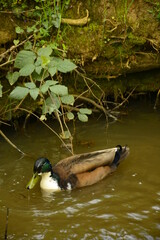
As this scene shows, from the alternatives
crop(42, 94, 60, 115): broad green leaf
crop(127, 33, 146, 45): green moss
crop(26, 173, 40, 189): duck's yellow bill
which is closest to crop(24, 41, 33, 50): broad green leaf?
crop(42, 94, 60, 115): broad green leaf

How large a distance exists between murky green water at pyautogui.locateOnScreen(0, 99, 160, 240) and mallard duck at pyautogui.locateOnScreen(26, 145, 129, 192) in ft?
0.33

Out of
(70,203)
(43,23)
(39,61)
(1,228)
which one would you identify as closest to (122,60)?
(43,23)

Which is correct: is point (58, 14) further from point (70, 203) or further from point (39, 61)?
point (70, 203)

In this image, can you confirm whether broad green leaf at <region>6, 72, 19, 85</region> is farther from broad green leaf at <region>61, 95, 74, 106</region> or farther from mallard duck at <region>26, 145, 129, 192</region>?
mallard duck at <region>26, 145, 129, 192</region>

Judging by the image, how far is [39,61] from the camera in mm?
5234

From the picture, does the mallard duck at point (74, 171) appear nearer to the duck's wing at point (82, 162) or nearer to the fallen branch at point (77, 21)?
the duck's wing at point (82, 162)

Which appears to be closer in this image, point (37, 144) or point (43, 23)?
point (43, 23)

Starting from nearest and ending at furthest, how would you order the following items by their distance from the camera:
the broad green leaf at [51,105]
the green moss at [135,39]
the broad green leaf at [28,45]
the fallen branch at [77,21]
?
the broad green leaf at [51,105]
the broad green leaf at [28,45]
the fallen branch at [77,21]
the green moss at [135,39]

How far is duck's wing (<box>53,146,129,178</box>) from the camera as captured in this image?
5.73 m

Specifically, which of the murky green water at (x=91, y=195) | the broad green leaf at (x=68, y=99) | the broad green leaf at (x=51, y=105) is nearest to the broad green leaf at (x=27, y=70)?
the broad green leaf at (x=51, y=105)

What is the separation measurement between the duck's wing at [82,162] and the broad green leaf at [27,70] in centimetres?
122

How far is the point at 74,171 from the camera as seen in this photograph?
5707 millimetres

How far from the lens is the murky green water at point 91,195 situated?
464 centimetres

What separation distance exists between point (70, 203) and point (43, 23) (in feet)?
7.55
